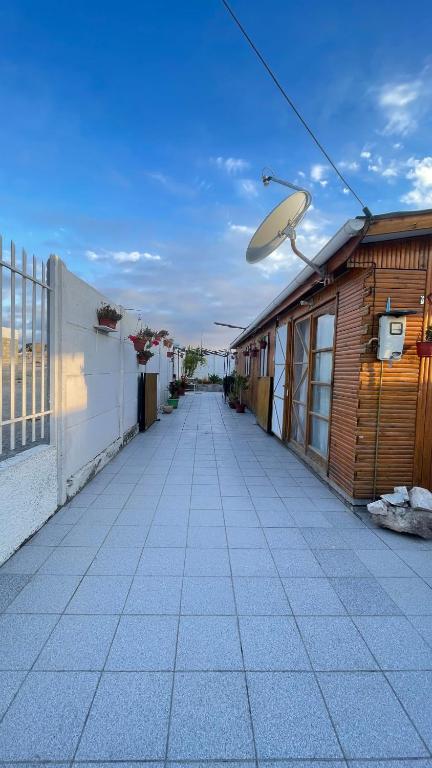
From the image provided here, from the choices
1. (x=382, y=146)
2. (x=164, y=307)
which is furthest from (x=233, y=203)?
(x=164, y=307)

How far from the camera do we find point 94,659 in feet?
5.45

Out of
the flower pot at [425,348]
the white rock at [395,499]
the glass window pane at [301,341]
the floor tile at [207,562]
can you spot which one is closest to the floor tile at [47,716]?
the floor tile at [207,562]

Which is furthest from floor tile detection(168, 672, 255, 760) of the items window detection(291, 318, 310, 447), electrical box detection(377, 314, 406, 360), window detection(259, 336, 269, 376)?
window detection(259, 336, 269, 376)

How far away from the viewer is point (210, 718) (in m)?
1.39

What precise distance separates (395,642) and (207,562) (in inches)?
47.5

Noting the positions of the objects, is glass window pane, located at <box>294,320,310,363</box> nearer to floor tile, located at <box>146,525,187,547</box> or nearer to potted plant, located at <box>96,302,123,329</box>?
potted plant, located at <box>96,302,123,329</box>

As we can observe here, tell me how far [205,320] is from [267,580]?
21.9 m

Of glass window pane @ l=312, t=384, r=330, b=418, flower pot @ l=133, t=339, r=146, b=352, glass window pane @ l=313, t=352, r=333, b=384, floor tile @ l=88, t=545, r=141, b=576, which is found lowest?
floor tile @ l=88, t=545, r=141, b=576

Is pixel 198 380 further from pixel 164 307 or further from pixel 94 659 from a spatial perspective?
pixel 94 659

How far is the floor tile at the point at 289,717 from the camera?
1.29 metres

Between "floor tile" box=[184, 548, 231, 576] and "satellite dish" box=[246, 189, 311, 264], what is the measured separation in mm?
2861

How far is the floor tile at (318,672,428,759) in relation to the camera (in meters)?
1.29

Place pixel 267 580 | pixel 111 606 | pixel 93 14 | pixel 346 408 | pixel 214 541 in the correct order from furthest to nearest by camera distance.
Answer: pixel 346 408, pixel 93 14, pixel 214 541, pixel 267 580, pixel 111 606

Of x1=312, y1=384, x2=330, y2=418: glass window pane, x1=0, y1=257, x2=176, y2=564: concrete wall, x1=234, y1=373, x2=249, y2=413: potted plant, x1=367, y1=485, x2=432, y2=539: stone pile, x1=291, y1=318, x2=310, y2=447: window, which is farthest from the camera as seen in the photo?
x1=234, y1=373, x2=249, y2=413: potted plant
